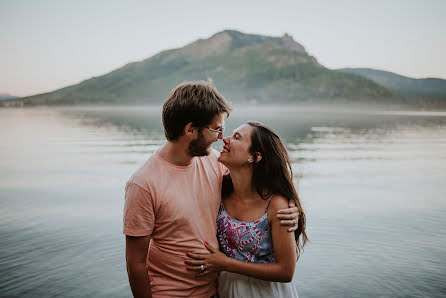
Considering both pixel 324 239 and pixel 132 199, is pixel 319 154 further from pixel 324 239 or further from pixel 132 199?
pixel 132 199

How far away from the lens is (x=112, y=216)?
8.18 metres

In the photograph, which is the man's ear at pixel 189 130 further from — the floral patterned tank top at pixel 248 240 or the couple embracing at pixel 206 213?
the floral patterned tank top at pixel 248 240

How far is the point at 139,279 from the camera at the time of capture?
2.66 m

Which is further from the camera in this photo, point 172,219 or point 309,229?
point 309,229

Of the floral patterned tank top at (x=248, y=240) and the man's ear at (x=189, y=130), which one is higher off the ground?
the man's ear at (x=189, y=130)

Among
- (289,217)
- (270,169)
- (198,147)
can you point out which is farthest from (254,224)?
(198,147)

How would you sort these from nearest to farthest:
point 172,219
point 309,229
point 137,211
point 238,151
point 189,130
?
point 137,211 < point 172,219 < point 189,130 < point 238,151 < point 309,229

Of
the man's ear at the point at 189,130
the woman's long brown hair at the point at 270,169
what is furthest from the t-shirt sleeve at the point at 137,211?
the woman's long brown hair at the point at 270,169

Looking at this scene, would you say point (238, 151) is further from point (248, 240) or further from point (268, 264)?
point (268, 264)

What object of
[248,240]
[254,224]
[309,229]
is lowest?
[309,229]

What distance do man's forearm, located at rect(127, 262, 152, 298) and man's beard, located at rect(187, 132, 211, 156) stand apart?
871mm

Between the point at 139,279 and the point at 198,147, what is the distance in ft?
3.35

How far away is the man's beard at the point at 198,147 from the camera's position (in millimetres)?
2846

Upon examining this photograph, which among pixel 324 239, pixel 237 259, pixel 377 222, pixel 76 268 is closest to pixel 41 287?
pixel 76 268
